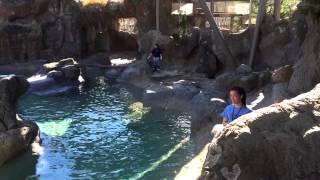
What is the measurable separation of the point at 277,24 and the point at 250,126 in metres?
20.1

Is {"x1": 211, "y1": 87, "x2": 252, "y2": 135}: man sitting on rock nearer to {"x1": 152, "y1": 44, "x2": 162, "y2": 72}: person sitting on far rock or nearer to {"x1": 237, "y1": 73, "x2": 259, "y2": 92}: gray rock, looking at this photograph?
{"x1": 237, "y1": 73, "x2": 259, "y2": 92}: gray rock

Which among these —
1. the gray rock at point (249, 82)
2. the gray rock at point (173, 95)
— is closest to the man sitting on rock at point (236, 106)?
the gray rock at point (249, 82)

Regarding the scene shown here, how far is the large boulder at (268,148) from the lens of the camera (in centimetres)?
535

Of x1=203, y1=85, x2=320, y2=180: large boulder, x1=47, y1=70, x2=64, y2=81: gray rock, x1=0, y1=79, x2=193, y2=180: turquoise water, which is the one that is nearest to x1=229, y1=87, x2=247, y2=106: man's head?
x1=203, y1=85, x2=320, y2=180: large boulder

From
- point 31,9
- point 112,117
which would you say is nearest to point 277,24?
point 112,117

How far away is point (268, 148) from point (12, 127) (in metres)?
11.1

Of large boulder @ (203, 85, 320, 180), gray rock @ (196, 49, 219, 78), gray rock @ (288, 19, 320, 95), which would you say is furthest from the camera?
gray rock @ (196, 49, 219, 78)

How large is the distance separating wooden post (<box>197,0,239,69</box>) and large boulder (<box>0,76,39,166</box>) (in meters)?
11.8

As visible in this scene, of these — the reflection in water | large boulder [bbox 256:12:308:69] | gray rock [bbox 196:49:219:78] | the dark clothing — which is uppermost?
large boulder [bbox 256:12:308:69]

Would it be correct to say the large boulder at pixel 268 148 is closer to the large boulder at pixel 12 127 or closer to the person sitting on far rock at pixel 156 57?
the large boulder at pixel 12 127

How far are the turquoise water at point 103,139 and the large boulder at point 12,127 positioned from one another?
0.36 meters

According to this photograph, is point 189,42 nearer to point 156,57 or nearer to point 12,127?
point 156,57

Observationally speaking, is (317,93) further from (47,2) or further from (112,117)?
(47,2)

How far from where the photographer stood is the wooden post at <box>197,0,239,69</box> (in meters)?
25.1
